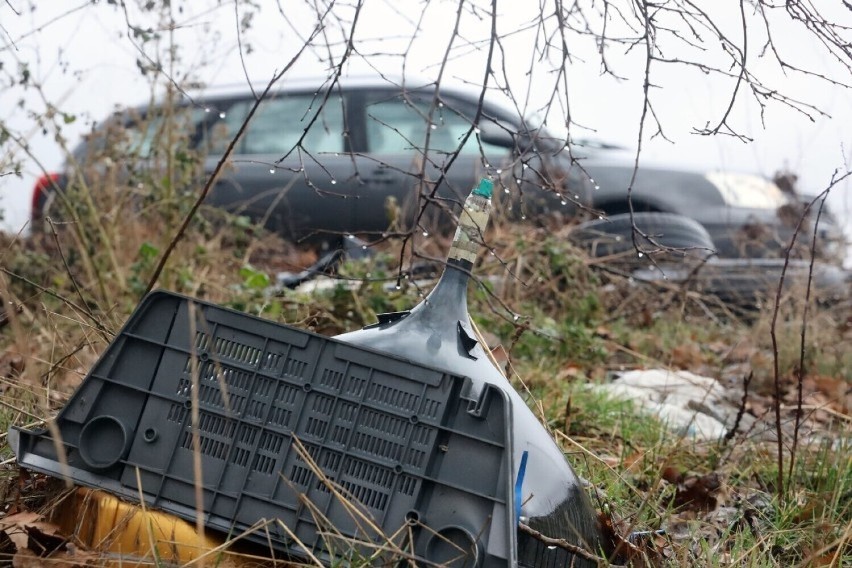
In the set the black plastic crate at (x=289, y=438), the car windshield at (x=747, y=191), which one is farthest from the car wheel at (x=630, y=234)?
the black plastic crate at (x=289, y=438)

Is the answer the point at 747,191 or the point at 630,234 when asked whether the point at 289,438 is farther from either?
the point at 747,191

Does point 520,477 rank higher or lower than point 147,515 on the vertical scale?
higher

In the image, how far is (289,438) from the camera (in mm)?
1845

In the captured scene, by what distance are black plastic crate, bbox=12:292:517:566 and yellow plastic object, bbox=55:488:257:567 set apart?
3 cm

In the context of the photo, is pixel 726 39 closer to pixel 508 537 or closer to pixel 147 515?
pixel 508 537

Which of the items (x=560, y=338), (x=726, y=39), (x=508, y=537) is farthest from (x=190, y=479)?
(x=560, y=338)

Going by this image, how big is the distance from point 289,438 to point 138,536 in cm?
35

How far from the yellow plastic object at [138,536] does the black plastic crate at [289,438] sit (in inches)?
1.3

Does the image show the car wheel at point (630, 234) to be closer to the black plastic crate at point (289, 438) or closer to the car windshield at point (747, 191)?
the car windshield at point (747, 191)

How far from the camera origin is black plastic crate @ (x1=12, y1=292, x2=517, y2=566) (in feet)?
5.84

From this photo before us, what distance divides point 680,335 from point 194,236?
2781 millimetres

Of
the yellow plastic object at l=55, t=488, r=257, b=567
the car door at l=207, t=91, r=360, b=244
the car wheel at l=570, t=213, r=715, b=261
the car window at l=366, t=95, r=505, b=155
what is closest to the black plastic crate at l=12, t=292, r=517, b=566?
the yellow plastic object at l=55, t=488, r=257, b=567

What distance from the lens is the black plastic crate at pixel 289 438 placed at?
178 cm

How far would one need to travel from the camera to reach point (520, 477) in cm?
187
